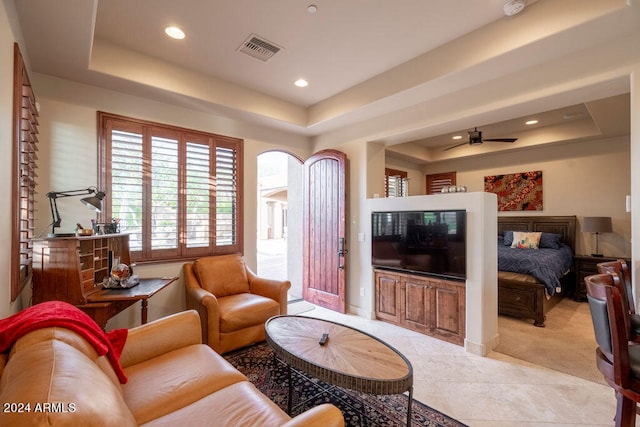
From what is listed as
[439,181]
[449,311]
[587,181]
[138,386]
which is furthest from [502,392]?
[439,181]

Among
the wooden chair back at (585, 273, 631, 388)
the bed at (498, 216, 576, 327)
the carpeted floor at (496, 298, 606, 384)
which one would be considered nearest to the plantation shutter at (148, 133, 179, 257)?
the wooden chair back at (585, 273, 631, 388)

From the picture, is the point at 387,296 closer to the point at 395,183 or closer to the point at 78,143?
the point at 395,183

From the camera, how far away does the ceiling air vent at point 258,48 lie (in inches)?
107

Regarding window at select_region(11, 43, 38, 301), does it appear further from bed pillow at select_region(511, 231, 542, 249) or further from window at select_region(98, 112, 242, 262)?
bed pillow at select_region(511, 231, 542, 249)

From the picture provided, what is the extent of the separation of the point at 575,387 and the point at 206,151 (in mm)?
4432

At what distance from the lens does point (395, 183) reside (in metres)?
6.23

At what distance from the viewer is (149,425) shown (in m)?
1.31

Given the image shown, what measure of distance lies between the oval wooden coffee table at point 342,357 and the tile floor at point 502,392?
0.74 metres

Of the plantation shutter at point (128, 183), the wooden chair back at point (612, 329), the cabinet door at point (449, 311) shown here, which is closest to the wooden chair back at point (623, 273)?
the wooden chair back at point (612, 329)

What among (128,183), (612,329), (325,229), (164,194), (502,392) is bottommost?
(502,392)

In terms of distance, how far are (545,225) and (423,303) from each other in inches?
146

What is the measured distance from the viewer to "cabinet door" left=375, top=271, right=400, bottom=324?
150 inches

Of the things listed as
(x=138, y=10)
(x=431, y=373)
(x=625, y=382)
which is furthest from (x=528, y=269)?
(x=138, y=10)

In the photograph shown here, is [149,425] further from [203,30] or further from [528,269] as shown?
[528,269]
